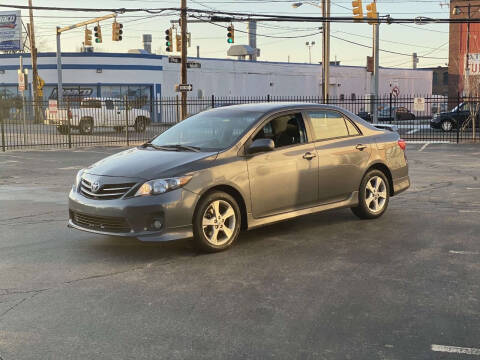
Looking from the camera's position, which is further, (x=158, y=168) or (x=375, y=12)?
(x=375, y=12)

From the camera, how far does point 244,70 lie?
53.6 metres

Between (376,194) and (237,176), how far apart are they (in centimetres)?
254

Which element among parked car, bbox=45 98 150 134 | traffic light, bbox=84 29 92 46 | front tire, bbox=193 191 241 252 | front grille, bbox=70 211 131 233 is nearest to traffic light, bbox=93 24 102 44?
traffic light, bbox=84 29 92 46

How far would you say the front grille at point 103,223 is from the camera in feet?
20.4

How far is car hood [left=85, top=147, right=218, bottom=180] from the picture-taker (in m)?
6.32

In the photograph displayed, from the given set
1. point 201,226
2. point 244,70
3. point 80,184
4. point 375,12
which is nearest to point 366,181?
point 201,226

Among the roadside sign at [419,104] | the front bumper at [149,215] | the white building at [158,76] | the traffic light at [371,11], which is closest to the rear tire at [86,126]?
the white building at [158,76]

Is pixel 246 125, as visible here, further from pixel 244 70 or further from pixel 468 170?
pixel 244 70

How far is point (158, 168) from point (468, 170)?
994 cm

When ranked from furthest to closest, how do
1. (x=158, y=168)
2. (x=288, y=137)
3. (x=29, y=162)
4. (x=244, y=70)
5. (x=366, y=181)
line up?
(x=244, y=70) < (x=29, y=162) < (x=366, y=181) < (x=288, y=137) < (x=158, y=168)

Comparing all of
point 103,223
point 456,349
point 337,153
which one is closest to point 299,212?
point 337,153

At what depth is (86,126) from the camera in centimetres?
3031

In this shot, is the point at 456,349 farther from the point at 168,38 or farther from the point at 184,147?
the point at 168,38

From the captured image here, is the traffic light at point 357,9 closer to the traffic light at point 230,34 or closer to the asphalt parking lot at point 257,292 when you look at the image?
the traffic light at point 230,34
